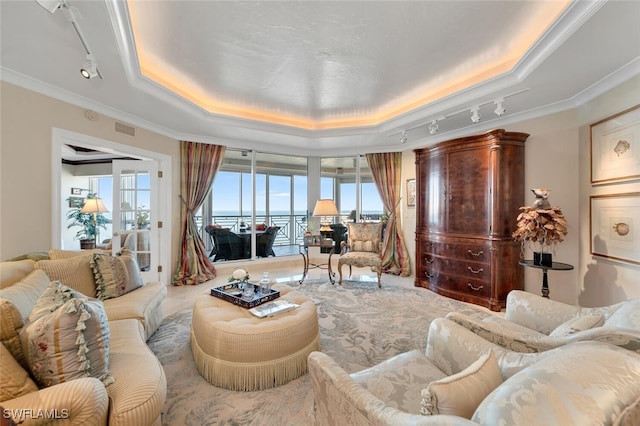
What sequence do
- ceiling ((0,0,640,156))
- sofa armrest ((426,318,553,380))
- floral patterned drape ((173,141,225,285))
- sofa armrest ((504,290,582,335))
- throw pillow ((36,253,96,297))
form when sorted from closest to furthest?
1. sofa armrest ((426,318,553,380))
2. sofa armrest ((504,290,582,335))
3. ceiling ((0,0,640,156))
4. throw pillow ((36,253,96,297))
5. floral patterned drape ((173,141,225,285))

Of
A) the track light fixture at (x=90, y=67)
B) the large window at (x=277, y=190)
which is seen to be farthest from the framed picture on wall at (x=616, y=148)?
the track light fixture at (x=90, y=67)

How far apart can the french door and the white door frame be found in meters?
0.09

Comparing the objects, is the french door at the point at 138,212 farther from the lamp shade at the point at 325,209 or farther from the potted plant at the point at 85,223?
the potted plant at the point at 85,223

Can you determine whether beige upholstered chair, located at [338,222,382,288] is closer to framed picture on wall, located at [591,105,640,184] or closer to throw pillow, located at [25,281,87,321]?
framed picture on wall, located at [591,105,640,184]

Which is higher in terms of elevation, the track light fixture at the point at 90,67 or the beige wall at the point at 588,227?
the track light fixture at the point at 90,67

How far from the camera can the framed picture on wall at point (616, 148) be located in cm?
255

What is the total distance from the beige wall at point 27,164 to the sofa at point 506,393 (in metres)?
3.29

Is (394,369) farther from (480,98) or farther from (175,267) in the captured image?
(175,267)

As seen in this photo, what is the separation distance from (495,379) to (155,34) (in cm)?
343

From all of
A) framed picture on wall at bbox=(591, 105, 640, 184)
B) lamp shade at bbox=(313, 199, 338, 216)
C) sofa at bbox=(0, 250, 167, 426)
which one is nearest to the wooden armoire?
framed picture on wall at bbox=(591, 105, 640, 184)

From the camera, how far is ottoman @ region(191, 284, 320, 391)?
1.95m

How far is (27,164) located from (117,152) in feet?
3.87

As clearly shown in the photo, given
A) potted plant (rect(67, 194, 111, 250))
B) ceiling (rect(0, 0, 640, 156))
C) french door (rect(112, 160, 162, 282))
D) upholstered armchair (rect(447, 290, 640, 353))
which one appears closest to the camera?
upholstered armchair (rect(447, 290, 640, 353))

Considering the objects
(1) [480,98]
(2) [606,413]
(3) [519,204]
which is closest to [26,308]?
(2) [606,413]
